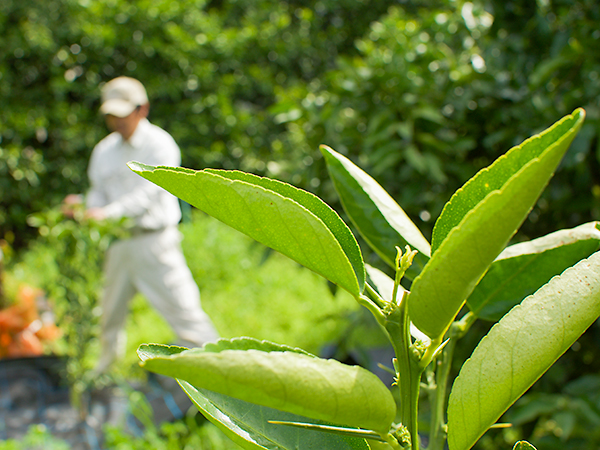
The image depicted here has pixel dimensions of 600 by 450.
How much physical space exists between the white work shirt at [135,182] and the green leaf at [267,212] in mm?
2455

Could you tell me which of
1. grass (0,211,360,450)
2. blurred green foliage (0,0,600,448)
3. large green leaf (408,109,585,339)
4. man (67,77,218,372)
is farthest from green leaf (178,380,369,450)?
man (67,77,218,372)

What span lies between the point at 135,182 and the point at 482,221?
282 centimetres

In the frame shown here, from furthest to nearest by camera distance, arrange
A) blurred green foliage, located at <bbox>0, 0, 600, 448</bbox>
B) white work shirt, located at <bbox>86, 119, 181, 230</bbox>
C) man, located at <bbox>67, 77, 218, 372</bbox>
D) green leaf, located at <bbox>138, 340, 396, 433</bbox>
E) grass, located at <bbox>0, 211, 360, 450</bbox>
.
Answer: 1. grass, located at <bbox>0, 211, 360, 450</bbox>
2. man, located at <bbox>67, 77, 218, 372</bbox>
3. white work shirt, located at <bbox>86, 119, 181, 230</bbox>
4. blurred green foliage, located at <bbox>0, 0, 600, 448</bbox>
5. green leaf, located at <bbox>138, 340, 396, 433</bbox>

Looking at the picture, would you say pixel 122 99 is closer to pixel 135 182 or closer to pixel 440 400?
pixel 135 182

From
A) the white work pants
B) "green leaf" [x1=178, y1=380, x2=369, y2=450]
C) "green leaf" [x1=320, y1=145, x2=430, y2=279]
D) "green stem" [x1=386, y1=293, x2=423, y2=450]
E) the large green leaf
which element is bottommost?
the white work pants

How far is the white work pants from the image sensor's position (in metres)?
2.87

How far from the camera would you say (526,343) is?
0.29m

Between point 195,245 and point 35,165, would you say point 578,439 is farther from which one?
point 35,165

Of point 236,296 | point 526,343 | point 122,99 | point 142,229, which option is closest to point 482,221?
point 526,343

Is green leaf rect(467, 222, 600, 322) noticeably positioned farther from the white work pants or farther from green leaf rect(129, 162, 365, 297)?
the white work pants

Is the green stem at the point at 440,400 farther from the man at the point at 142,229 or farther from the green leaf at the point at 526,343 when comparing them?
the man at the point at 142,229

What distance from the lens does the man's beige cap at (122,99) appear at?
285 centimetres

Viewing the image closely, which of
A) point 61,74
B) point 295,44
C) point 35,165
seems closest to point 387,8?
point 295,44

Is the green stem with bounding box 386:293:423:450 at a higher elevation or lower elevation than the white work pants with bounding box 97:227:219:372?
higher
